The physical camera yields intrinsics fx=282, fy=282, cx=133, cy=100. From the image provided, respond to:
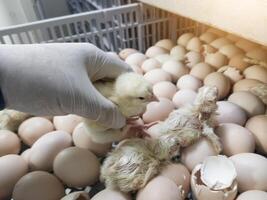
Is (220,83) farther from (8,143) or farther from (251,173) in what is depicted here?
(8,143)

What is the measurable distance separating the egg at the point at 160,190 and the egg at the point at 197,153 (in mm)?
90

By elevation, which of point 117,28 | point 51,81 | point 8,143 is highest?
point 51,81

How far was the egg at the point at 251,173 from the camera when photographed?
60cm

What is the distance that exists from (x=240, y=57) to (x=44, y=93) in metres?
0.73

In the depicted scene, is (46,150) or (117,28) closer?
(46,150)

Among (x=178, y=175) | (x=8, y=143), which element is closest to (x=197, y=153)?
(x=178, y=175)

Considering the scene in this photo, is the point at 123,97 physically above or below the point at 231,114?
above

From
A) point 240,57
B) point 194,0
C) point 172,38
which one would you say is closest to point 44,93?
point 194,0

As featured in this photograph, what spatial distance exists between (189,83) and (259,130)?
10.7 inches

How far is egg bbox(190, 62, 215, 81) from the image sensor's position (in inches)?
37.6

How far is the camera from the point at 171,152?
2.19 feet

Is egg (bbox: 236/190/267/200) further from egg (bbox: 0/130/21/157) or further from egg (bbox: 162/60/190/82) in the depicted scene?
egg (bbox: 0/130/21/157)

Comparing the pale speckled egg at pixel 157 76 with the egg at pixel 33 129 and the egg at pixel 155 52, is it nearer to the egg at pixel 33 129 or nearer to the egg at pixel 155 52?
the egg at pixel 155 52

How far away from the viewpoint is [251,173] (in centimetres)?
61
